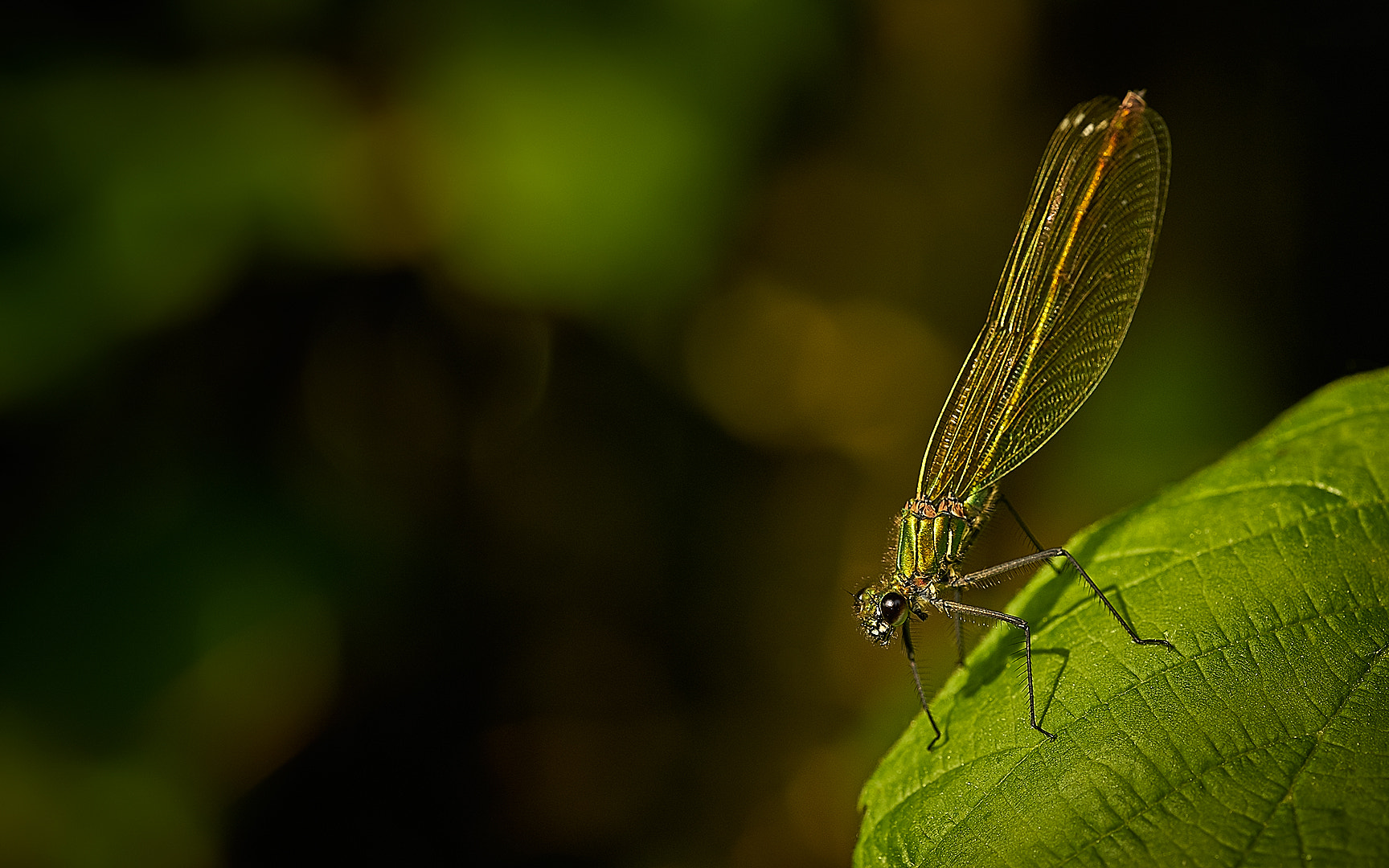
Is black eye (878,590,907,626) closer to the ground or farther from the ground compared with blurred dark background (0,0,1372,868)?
closer to the ground

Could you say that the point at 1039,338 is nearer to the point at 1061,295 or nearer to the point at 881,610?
the point at 1061,295

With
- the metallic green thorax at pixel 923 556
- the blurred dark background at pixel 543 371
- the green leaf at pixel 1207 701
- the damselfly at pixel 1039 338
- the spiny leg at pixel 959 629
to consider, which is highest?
the blurred dark background at pixel 543 371

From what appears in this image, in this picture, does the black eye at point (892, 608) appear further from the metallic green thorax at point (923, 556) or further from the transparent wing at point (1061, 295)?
the transparent wing at point (1061, 295)

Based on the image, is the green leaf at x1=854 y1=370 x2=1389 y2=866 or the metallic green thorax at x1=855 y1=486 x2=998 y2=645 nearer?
the green leaf at x1=854 y1=370 x2=1389 y2=866

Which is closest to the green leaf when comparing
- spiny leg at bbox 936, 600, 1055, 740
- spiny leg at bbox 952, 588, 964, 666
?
spiny leg at bbox 936, 600, 1055, 740

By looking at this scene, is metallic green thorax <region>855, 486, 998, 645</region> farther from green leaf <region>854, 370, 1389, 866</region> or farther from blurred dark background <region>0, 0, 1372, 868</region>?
blurred dark background <region>0, 0, 1372, 868</region>

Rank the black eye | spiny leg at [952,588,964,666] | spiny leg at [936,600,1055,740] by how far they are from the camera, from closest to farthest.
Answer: spiny leg at [936,600,1055,740] < the black eye < spiny leg at [952,588,964,666]

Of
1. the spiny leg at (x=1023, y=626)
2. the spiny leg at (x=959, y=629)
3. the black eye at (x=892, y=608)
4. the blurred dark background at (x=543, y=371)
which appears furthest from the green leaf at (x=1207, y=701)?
the blurred dark background at (x=543, y=371)
